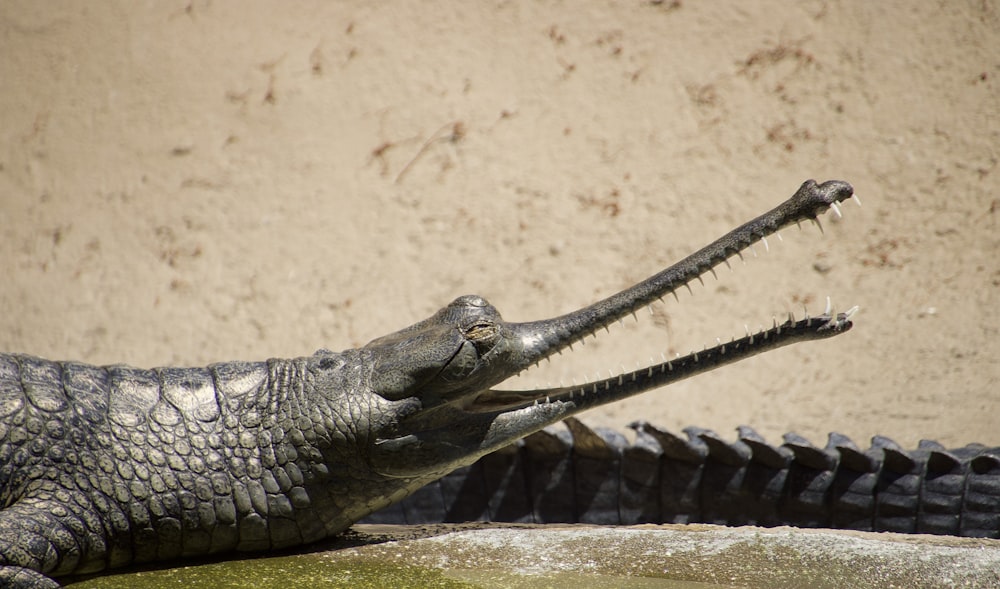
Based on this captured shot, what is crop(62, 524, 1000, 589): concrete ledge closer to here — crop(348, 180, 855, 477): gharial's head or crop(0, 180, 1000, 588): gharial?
crop(0, 180, 1000, 588): gharial

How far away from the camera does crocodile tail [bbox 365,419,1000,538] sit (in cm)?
306

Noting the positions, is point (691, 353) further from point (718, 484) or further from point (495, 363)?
point (718, 484)

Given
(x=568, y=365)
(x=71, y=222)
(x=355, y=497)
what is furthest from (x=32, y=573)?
(x=71, y=222)

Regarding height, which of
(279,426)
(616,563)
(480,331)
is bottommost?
(616,563)

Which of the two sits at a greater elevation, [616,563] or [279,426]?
[279,426]

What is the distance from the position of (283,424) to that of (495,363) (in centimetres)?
65

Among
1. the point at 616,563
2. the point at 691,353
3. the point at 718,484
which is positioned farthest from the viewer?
the point at 718,484

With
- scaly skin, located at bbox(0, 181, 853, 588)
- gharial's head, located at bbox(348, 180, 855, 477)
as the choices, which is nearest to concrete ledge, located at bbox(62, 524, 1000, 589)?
scaly skin, located at bbox(0, 181, 853, 588)

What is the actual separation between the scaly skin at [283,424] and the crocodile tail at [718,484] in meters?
0.71

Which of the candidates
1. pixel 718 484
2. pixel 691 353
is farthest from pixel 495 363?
pixel 718 484

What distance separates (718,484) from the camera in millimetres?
3287

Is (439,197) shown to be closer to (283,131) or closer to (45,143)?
(283,131)

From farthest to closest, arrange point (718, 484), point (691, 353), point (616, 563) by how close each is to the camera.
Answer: point (718, 484) < point (691, 353) < point (616, 563)

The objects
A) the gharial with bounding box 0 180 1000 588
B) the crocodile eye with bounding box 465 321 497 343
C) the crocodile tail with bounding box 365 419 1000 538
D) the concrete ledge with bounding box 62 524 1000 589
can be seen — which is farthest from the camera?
the crocodile tail with bounding box 365 419 1000 538
